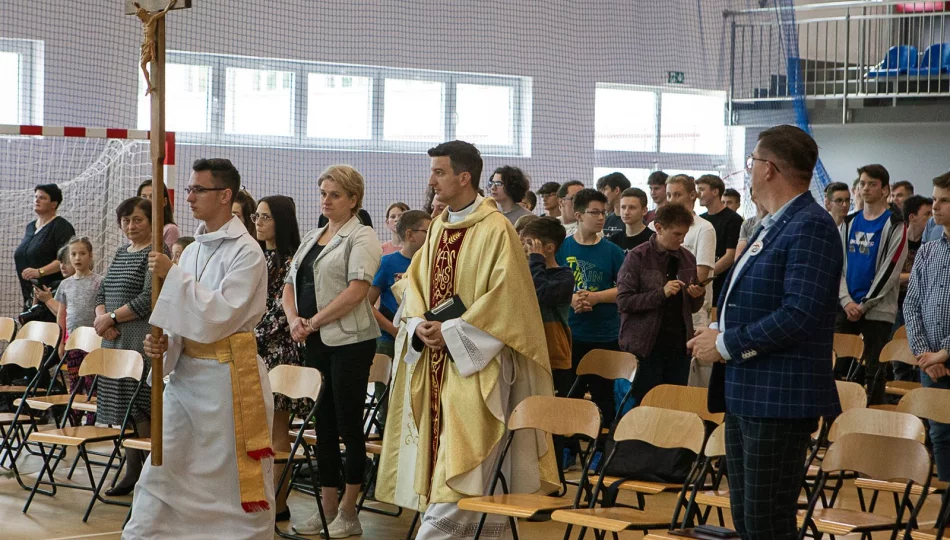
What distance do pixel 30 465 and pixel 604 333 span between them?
366cm

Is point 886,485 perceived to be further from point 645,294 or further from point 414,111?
point 414,111

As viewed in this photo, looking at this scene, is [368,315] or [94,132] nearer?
[368,315]

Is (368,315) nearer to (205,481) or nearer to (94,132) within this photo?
(205,481)

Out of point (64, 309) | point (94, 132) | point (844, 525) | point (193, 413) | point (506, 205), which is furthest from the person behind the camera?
point (94, 132)

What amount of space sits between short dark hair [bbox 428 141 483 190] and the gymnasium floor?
1.83 metres

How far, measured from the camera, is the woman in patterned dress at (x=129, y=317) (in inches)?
227

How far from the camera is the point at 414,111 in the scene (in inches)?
465

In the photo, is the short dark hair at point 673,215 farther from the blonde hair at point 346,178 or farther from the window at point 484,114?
the window at point 484,114

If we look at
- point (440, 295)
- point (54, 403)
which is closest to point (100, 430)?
point (54, 403)

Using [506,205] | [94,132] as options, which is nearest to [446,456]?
[506,205]

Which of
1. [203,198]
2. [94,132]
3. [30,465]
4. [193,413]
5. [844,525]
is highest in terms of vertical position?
[94,132]

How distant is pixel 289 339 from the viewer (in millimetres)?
5703

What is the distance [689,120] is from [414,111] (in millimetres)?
3401

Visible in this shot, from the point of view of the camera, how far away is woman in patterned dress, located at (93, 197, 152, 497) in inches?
227
